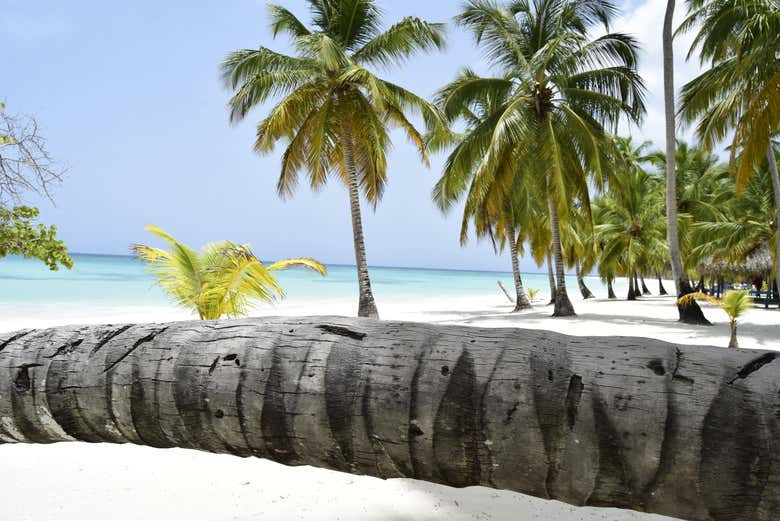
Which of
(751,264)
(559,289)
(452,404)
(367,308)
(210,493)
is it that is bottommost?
(210,493)

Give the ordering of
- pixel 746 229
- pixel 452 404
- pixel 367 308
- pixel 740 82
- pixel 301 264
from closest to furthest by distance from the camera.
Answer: pixel 452 404 < pixel 301 264 < pixel 740 82 < pixel 367 308 < pixel 746 229

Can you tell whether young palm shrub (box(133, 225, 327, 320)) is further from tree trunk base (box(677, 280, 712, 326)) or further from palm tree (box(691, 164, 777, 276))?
palm tree (box(691, 164, 777, 276))

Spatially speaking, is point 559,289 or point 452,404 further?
point 559,289

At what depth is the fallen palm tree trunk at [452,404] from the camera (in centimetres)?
80

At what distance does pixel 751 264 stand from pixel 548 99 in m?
11.4

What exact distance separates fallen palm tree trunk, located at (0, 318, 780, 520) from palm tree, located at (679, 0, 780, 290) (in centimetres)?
902

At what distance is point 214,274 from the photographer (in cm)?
645

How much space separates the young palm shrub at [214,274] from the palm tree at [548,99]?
6825 mm

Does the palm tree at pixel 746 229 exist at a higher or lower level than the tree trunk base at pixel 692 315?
higher

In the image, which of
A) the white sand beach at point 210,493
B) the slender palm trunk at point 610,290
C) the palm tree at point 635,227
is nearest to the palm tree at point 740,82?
the white sand beach at point 210,493

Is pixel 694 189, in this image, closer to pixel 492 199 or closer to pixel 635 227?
pixel 635 227

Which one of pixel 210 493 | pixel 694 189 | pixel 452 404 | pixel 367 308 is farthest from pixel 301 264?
pixel 694 189

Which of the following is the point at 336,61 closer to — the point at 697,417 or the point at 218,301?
the point at 218,301

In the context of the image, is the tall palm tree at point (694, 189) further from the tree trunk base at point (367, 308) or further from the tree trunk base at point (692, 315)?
the tree trunk base at point (367, 308)
